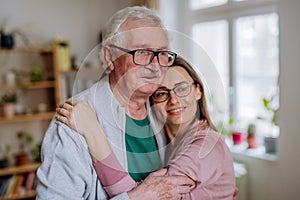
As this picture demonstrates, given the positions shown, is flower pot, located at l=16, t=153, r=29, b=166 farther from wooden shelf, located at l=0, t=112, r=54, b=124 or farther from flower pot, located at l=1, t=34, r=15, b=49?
flower pot, located at l=1, t=34, r=15, b=49

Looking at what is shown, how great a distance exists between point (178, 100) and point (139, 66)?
13cm

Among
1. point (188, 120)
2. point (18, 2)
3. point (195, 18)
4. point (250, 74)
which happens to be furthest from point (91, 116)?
point (18, 2)

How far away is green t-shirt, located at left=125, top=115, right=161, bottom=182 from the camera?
0.85 meters

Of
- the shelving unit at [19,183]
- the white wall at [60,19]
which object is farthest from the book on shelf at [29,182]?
the white wall at [60,19]

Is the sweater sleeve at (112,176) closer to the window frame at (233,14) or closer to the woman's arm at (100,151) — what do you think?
the woman's arm at (100,151)

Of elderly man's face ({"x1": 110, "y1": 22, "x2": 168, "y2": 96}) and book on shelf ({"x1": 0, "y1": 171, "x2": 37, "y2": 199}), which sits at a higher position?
elderly man's face ({"x1": 110, "y1": 22, "x2": 168, "y2": 96})

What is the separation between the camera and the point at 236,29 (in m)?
2.07

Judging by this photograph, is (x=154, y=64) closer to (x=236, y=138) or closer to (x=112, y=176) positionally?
(x=112, y=176)

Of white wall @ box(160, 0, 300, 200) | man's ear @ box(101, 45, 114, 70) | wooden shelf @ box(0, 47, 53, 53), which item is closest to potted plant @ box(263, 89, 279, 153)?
white wall @ box(160, 0, 300, 200)

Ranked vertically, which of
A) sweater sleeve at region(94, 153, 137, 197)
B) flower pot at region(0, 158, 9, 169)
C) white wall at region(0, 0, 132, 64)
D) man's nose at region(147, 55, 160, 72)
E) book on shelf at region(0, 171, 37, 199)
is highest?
white wall at region(0, 0, 132, 64)

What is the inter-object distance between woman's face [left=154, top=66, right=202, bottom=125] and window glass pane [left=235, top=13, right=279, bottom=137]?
1.23 meters

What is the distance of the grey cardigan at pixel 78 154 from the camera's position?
0.78 meters

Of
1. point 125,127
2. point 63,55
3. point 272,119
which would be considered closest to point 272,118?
point 272,119

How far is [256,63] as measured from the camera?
86.4 inches
